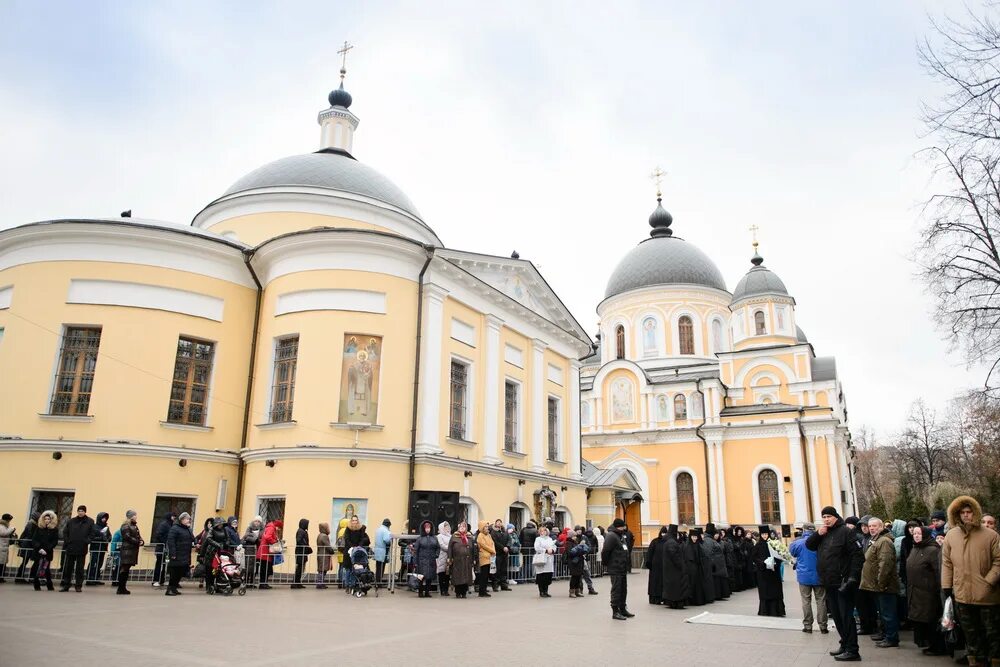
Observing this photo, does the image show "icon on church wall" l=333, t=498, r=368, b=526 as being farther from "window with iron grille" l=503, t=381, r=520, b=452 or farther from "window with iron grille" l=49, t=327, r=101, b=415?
"window with iron grille" l=49, t=327, r=101, b=415

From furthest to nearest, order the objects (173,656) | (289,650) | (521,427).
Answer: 1. (521,427)
2. (289,650)
3. (173,656)

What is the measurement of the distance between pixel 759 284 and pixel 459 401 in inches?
1129

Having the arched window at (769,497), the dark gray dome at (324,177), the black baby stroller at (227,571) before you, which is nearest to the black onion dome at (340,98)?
the dark gray dome at (324,177)

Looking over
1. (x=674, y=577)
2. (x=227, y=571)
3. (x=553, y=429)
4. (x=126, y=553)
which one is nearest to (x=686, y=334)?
(x=553, y=429)

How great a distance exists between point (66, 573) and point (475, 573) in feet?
24.5

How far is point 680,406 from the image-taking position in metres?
41.2

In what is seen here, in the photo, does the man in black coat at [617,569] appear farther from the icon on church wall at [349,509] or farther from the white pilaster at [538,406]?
the white pilaster at [538,406]

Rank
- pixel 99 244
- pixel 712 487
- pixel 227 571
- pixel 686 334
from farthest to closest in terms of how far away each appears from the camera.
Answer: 1. pixel 686 334
2. pixel 712 487
3. pixel 99 244
4. pixel 227 571

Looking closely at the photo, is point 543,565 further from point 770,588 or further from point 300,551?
point 300,551

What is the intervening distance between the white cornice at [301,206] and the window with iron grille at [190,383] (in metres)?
5.82

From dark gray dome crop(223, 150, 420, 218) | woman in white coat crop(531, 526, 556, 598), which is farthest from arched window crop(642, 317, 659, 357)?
woman in white coat crop(531, 526, 556, 598)

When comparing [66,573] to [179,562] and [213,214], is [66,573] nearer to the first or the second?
[179,562]

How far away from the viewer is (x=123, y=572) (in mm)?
12297

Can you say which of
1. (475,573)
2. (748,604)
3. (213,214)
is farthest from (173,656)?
(213,214)
